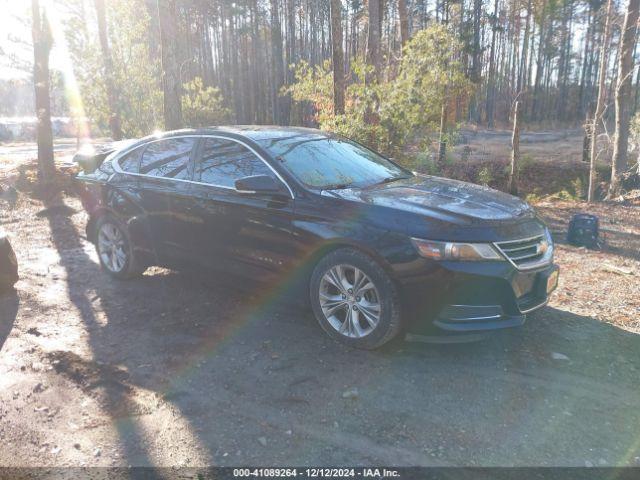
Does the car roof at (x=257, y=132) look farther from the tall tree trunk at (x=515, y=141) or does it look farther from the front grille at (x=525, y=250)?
the tall tree trunk at (x=515, y=141)

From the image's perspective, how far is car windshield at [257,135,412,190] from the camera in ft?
14.9

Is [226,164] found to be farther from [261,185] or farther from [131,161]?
[131,161]

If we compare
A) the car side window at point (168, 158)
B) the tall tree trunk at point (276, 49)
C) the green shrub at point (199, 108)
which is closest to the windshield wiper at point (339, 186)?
the car side window at point (168, 158)

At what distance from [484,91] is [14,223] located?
36014 mm

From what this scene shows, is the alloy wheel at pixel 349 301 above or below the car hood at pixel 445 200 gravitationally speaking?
below

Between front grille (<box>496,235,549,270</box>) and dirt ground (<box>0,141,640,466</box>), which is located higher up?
front grille (<box>496,235,549,270</box>)

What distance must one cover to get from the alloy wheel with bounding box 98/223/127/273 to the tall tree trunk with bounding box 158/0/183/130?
5.71 m

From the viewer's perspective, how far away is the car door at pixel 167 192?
5.12 m

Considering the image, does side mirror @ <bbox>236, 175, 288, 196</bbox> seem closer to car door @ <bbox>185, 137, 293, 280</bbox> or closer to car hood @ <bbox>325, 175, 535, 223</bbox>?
car door @ <bbox>185, 137, 293, 280</bbox>

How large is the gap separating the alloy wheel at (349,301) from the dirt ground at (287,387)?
0.21 meters

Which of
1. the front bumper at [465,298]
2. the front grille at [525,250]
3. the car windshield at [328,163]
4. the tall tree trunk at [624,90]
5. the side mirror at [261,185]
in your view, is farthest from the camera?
the tall tree trunk at [624,90]

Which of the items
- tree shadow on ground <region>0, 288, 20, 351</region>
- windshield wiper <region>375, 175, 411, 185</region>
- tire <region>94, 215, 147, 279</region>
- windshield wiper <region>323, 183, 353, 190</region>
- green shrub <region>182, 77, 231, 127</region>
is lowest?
tree shadow on ground <region>0, 288, 20, 351</region>

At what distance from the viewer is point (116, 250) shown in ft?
19.7

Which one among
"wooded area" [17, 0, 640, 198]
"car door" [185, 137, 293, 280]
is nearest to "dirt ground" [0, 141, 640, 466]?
"car door" [185, 137, 293, 280]
